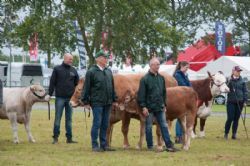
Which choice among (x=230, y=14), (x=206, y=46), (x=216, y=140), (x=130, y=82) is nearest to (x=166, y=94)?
(x=130, y=82)

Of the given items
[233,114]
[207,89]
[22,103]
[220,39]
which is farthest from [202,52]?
[22,103]

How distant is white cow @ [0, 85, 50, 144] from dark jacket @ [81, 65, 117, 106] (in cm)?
288

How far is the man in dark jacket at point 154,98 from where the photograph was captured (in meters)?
13.9

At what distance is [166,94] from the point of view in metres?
14.5

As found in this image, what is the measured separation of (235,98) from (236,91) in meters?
0.22

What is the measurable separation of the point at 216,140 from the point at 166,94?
148 inches

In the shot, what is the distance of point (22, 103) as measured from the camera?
16406 millimetres

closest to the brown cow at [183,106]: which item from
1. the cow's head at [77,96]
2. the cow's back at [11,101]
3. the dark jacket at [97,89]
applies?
the dark jacket at [97,89]

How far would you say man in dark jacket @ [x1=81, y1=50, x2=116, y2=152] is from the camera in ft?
45.4

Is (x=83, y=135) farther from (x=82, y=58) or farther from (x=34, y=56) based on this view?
(x=34, y=56)

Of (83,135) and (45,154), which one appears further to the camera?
(83,135)

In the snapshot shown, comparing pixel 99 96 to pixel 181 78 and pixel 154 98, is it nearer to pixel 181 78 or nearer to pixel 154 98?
pixel 154 98

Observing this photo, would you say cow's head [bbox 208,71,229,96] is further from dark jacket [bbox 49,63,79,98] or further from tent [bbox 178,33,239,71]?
tent [bbox 178,33,239,71]

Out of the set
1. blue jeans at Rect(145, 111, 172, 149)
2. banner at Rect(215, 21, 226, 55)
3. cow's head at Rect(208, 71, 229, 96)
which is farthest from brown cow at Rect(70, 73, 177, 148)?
banner at Rect(215, 21, 226, 55)
